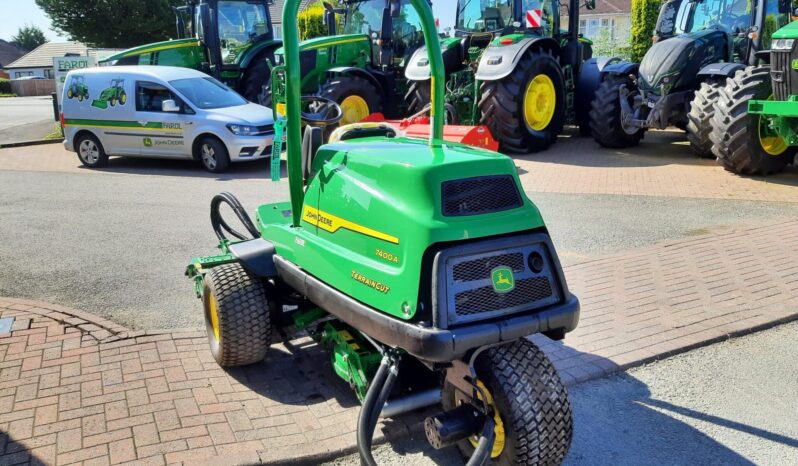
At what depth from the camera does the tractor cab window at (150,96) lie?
11.6m

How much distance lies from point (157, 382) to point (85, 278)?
8.15 ft

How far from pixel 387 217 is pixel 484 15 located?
10.7 metres

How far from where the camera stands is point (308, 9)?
93.7ft

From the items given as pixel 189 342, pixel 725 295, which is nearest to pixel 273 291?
pixel 189 342

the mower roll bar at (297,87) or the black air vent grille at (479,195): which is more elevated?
the mower roll bar at (297,87)

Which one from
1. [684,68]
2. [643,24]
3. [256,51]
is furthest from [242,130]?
[643,24]

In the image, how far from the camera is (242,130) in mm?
11250

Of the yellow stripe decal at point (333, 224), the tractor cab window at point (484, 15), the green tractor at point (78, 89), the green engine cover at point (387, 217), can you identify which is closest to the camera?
the green engine cover at point (387, 217)

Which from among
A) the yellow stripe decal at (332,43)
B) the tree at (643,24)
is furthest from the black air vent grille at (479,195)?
the tree at (643,24)

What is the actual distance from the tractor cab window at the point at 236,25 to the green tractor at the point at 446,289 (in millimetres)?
12489

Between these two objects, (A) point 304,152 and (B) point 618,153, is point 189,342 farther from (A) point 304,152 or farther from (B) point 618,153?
(B) point 618,153

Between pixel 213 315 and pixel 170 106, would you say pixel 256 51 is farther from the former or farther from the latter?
pixel 213 315

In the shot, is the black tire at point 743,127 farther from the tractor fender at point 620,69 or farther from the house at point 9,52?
the house at point 9,52

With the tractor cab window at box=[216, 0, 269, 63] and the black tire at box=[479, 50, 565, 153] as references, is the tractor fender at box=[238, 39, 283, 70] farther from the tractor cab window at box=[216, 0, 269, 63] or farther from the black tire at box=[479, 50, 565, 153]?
the black tire at box=[479, 50, 565, 153]
